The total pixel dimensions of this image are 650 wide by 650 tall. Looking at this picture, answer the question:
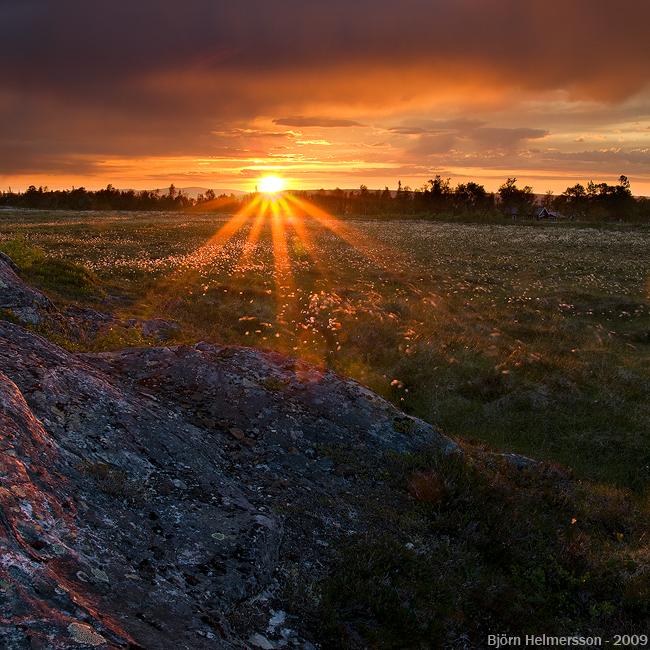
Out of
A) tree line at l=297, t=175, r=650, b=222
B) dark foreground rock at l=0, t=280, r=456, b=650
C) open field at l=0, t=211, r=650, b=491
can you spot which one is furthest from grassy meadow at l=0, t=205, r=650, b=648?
tree line at l=297, t=175, r=650, b=222

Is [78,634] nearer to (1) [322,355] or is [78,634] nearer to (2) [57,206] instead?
(1) [322,355]

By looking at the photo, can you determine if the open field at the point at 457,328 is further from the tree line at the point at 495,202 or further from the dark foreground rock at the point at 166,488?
the tree line at the point at 495,202

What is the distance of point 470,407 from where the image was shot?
30.2ft

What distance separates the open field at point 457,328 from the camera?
8719 mm

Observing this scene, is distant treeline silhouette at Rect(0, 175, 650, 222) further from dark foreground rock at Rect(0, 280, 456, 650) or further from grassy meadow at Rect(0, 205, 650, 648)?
dark foreground rock at Rect(0, 280, 456, 650)

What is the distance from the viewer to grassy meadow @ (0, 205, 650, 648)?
4.05 meters

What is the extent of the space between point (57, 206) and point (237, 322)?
108m

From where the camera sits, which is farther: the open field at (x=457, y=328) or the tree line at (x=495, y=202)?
the tree line at (x=495, y=202)

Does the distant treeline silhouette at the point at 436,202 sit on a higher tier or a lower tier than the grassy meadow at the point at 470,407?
higher

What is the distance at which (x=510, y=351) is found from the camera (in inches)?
476

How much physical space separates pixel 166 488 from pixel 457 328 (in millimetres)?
11450

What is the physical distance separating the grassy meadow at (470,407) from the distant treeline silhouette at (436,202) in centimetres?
8087

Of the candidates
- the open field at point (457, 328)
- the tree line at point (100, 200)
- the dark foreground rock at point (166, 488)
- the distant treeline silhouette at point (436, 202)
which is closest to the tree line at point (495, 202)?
the distant treeline silhouette at point (436, 202)

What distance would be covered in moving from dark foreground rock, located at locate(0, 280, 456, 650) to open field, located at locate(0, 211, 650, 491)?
3262 mm
